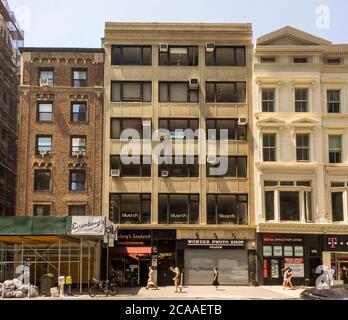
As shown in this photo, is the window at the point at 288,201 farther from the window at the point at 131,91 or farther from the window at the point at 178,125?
the window at the point at 131,91

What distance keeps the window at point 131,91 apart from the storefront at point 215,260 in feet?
42.9

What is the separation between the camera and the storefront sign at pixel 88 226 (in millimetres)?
35688

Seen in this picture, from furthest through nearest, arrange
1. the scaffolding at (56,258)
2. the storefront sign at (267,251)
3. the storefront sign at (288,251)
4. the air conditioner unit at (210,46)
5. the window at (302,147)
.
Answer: the air conditioner unit at (210,46), the window at (302,147), the storefront sign at (267,251), the storefront sign at (288,251), the scaffolding at (56,258)

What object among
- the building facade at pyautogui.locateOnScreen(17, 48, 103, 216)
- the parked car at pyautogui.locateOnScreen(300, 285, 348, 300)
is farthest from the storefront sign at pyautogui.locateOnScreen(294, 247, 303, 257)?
the parked car at pyautogui.locateOnScreen(300, 285, 348, 300)

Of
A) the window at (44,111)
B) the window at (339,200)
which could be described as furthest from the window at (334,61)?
the window at (44,111)

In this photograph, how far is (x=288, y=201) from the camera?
49.2 meters

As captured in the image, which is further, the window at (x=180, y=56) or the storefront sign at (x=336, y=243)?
the window at (x=180, y=56)

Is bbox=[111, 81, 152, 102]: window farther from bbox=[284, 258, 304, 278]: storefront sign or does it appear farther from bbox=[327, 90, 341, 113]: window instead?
bbox=[284, 258, 304, 278]: storefront sign

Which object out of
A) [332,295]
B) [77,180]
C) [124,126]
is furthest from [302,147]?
[332,295]

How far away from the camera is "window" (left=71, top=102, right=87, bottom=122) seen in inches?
2023

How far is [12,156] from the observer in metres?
59.4

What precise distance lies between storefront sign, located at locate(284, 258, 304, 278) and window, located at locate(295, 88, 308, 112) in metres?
12.8

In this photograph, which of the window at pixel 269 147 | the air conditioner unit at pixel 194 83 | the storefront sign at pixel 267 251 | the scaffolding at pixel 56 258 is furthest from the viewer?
the air conditioner unit at pixel 194 83

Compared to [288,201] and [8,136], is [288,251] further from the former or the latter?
[8,136]
